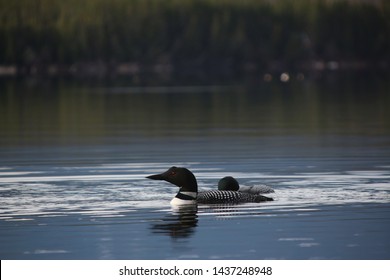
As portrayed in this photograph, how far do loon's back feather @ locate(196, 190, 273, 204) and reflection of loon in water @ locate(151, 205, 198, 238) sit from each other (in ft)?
0.77

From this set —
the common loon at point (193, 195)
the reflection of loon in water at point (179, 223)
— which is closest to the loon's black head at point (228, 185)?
the common loon at point (193, 195)

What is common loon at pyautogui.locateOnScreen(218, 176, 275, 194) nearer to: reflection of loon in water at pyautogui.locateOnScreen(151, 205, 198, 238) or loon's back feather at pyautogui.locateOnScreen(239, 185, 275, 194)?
loon's back feather at pyautogui.locateOnScreen(239, 185, 275, 194)

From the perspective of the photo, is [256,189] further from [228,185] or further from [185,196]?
[185,196]

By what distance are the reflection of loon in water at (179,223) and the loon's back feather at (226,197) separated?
235 millimetres

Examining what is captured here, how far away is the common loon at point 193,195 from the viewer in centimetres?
2128

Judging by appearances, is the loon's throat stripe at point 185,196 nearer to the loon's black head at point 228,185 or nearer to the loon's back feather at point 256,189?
the loon's black head at point 228,185

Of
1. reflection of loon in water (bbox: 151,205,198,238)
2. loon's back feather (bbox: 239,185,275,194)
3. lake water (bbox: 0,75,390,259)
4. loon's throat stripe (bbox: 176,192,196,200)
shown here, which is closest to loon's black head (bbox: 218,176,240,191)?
loon's back feather (bbox: 239,185,275,194)

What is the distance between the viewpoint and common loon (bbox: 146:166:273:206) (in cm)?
2128

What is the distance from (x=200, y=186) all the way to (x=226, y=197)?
102 inches

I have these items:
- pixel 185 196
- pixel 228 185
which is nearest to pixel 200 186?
pixel 228 185

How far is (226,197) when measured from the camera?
2128 centimetres

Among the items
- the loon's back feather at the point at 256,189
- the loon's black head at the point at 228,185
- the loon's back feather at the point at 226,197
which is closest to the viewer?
the loon's back feather at the point at 226,197

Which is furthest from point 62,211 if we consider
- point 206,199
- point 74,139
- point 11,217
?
point 74,139
